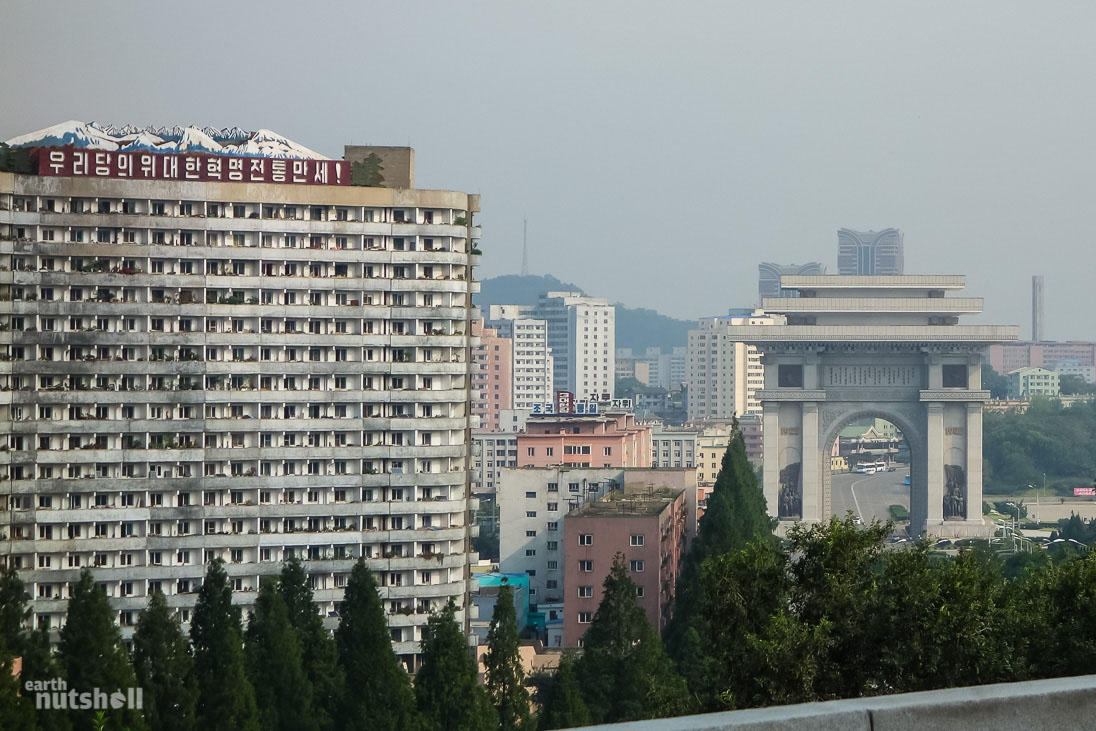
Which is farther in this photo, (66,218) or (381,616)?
(66,218)

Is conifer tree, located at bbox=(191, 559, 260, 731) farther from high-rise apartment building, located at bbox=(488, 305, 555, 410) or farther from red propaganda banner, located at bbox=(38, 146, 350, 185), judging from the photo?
high-rise apartment building, located at bbox=(488, 305, 555, 410)

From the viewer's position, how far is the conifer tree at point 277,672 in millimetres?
31031

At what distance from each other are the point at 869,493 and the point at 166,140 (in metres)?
97.3

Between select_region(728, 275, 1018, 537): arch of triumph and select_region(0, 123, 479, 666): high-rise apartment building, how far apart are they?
147ft

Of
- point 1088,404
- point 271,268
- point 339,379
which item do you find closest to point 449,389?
point 339,379

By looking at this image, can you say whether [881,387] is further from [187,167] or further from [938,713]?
[938,713]

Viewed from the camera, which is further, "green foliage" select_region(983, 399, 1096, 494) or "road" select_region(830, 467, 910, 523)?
"green foliage" select_region(983, 399, 1096, 494)

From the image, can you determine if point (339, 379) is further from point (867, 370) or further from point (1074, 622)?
point (867, 370)

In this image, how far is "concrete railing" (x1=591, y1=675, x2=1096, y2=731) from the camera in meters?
8.73

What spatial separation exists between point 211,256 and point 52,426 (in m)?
6.42

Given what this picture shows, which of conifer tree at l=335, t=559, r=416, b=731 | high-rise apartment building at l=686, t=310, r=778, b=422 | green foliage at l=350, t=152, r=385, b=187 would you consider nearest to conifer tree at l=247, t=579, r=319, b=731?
conifer tree at l=335, t=559, r=416, b=731

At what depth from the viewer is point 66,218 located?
41.9 m

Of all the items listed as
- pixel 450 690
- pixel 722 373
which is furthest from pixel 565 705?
pixel 722 373

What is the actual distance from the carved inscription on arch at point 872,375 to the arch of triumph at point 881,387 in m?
0.06
